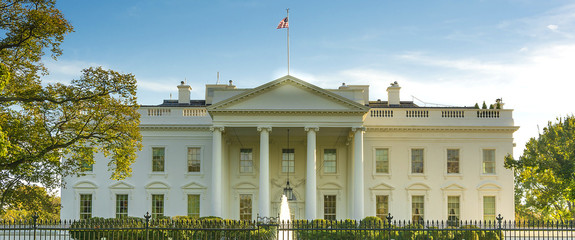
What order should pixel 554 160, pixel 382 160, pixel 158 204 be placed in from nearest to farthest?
pixel 554 160 < pixel 158 204 < pixel 382 160

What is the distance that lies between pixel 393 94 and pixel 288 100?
13.7 m

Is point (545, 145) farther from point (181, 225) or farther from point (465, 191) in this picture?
point (181, 225)

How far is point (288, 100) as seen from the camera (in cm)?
3731

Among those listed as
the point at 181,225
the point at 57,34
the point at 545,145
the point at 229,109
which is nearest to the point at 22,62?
the point at 57,34

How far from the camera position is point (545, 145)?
1485 inches

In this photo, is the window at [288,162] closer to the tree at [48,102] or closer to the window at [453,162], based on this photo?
the window at [453,162]

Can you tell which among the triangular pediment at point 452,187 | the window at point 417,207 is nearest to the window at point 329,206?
the window at point 417,207

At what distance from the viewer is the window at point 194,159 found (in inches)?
1683

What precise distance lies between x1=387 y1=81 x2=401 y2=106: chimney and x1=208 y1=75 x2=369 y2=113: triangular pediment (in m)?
12.0

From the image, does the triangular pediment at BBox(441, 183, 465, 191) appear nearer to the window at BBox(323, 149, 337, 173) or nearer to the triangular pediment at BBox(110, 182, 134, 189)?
the window at BBox(323, 149, 337, 173)

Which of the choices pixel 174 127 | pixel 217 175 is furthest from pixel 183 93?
pixel 217 175

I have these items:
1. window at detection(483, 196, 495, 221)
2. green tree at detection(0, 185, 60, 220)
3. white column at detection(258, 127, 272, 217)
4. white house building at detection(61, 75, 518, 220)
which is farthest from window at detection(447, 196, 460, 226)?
green tree at detection(0, 185, 60, 220)

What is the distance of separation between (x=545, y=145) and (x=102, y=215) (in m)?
29.4

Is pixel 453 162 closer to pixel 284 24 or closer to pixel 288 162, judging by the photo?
pixel 288 162
